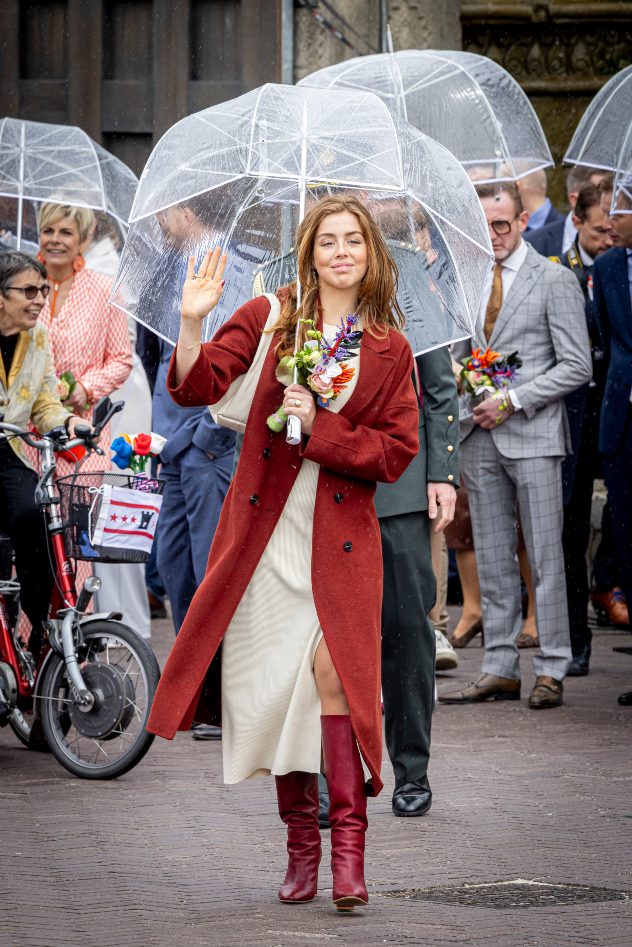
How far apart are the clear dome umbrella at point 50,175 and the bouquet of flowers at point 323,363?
4161 millimetres

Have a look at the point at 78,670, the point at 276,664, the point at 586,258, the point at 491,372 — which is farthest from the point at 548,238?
the point at 276,664

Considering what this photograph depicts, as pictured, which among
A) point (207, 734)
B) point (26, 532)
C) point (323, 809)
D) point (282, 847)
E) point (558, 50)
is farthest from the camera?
point (558, 50)

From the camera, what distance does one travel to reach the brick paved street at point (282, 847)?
3838mm

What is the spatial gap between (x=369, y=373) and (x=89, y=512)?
2035 millimetres

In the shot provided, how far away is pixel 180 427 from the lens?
264 inches

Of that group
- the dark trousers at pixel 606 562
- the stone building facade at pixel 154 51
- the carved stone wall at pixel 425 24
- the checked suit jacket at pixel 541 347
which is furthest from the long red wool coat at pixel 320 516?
the carved stone wall at pixel 425 24

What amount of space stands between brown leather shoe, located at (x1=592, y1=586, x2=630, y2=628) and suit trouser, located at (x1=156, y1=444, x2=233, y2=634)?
13.5 feet

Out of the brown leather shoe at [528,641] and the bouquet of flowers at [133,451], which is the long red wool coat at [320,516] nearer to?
the bouquet of flowers at [133,451]

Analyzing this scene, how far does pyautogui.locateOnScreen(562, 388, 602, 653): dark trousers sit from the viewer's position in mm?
8109

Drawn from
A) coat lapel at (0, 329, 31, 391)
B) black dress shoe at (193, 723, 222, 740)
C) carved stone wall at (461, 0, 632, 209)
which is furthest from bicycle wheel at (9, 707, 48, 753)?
carved stone wall at (461, 0, 632, 209)

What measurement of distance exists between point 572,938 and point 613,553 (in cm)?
623

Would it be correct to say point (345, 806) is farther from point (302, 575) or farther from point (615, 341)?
point (615, 341)

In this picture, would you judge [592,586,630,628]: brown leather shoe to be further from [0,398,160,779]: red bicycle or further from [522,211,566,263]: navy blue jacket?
[0,398,160,779]: red bicycle

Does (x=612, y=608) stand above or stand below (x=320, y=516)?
below
